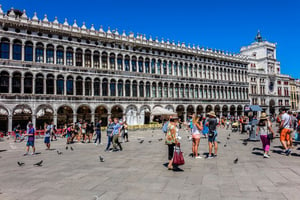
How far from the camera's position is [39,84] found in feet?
110

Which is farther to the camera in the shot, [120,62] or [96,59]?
[120,62]

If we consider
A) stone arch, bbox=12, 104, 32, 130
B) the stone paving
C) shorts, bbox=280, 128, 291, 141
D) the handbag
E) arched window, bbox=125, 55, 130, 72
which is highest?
arched window, bbox=125, 55, 130, 72

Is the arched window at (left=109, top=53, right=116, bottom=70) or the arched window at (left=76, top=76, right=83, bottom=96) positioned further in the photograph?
the arched window at (left=109, top=53, right=116, bottom=70)

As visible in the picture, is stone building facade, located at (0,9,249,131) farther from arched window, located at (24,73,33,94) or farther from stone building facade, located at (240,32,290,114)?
stone building facade, located at (240,32,290,114)

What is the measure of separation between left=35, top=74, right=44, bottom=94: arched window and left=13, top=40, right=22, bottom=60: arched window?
10.8 feet

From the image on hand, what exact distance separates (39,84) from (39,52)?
4.46 metres

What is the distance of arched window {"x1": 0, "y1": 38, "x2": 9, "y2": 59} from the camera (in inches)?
1225

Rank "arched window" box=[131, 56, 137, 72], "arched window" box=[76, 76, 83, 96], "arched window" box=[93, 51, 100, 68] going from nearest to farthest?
"arched window" box=[76, 76, 83, 96] < "arched window" box=[93, 51, 100, 68] < "arched window" box=[131, 56, 137, 72]

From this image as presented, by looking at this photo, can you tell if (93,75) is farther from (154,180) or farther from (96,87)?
(154,180)

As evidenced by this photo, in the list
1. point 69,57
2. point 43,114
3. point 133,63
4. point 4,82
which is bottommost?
point 43,114

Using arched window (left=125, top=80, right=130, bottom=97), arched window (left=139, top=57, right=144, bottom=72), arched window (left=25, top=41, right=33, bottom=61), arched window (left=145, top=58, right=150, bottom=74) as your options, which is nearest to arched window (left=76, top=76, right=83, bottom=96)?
arched window (left=25, top=41, right=33, bottom=61)

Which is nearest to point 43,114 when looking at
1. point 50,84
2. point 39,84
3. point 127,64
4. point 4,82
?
point 39,84

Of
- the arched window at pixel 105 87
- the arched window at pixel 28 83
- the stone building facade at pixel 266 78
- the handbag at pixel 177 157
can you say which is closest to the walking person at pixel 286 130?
the handbag at pixel 177 157

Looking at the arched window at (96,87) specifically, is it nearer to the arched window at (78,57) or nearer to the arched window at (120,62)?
the arched window at (78,57)
